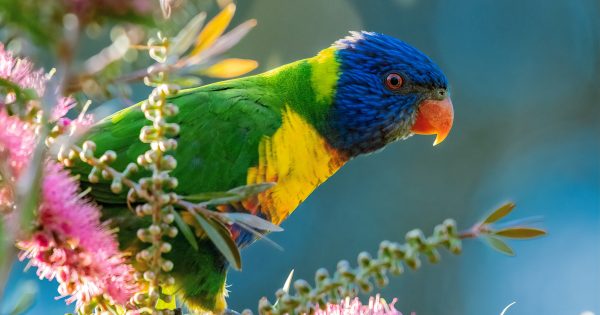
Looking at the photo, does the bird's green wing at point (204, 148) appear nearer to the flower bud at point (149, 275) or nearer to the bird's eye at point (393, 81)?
the bird's eye at point (393, 81)

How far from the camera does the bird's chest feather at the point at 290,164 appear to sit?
60.3 inches

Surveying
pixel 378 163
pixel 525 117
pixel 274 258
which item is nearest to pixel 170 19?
pixel 274 258

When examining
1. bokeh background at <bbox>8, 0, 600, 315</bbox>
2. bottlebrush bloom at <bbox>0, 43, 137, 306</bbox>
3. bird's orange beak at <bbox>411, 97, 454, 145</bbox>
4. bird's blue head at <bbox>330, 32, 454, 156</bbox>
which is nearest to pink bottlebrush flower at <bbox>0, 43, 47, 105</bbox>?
bottlebrush bloom at <bbox>0, 43, 137, 306</bbox>

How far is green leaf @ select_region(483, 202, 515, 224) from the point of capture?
71cm

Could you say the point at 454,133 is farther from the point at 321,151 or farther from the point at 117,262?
the point at 117,262

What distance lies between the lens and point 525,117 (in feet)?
19.4

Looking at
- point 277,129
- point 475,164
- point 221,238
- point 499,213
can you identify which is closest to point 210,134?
point 277,129

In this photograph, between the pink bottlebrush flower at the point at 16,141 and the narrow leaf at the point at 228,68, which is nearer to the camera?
the pink bottlebrush flower at the point at 16,141

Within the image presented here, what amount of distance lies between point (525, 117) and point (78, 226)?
5.63 metres

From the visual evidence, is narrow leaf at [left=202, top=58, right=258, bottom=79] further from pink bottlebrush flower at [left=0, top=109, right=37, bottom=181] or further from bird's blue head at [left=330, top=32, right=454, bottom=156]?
bird's blue head at [left=330, top=32, right=454, bottom=156]

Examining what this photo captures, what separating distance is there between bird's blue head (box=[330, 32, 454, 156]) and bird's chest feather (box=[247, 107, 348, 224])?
12cm

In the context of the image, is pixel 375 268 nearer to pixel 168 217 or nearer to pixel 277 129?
pixel 168 217

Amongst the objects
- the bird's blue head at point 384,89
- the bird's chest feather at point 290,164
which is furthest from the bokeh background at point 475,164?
the bird's chest feather at point 290,164

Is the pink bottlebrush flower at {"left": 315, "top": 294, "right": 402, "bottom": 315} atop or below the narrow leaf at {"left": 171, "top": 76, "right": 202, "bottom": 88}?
below
